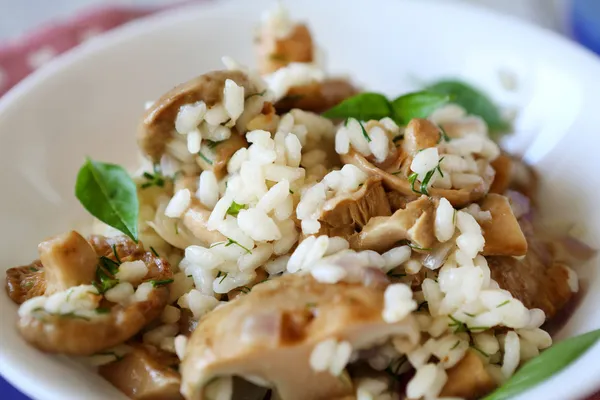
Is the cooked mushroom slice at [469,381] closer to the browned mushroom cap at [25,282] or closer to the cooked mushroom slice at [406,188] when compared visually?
the cooked mushroom slice at [406,188]

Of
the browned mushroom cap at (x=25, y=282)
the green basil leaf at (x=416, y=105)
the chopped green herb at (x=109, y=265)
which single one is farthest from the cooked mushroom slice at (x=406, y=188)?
the browned mushroom cap at (x=25, y=282)

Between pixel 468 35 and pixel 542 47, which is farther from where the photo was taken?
pixel 468 35

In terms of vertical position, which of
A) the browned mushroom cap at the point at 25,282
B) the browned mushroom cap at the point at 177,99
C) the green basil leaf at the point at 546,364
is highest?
the browned mushroom cap at the point at 177,99

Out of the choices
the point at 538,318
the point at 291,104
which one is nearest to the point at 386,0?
the point at 291,104

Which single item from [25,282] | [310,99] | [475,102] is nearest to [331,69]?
[475,102]

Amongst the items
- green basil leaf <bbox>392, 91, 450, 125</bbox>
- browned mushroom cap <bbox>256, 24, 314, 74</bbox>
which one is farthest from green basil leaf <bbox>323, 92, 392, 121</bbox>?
browned mushroom cap <bbox>256, 24, 314, 74</bbox>

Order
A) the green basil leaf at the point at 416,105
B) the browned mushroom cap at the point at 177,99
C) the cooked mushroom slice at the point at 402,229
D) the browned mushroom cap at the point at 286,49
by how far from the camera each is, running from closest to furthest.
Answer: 1. the cooked mushroom slice at the point at 402,229
2. the browned mushroom cap at the point at 177,99
3. the green basil leaf at the point at 416,105
4. the browned mushroom cap at the point at 286,49

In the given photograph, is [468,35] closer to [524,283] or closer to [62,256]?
[524,283]

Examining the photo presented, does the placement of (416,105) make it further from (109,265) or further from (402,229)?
(109,265)
